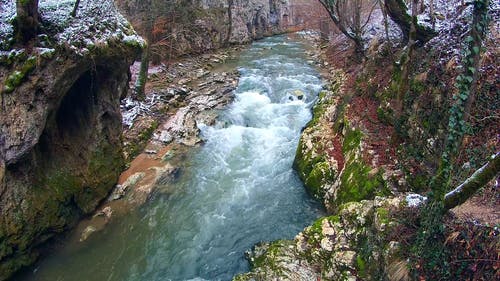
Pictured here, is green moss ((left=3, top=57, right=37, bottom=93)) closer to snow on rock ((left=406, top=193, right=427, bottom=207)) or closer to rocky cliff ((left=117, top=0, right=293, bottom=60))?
snow on rock ((left=406, top=193, right=427, bottom=207))

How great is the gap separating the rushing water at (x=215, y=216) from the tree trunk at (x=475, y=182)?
472 cm

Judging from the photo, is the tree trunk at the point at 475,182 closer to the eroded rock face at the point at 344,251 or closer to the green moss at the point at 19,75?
the eroded rock face at the point at 344,251

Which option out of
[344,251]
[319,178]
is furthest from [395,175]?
[319,178]

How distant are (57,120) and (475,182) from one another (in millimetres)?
9999

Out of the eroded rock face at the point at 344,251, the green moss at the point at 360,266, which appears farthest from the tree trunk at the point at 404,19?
the green moss at the point at 360,266

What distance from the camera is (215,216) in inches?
398

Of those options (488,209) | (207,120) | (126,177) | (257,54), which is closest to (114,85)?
(126,177)

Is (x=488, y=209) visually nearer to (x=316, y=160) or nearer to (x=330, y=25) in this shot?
(x=316, y=160)

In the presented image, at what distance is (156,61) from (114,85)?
1076cm

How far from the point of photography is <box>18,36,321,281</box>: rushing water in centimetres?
847

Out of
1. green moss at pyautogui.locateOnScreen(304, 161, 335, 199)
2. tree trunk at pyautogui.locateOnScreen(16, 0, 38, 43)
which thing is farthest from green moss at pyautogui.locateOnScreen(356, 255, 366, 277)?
tree trunk at pyautogui.locateOnScreen(16, 0, 38, 43)

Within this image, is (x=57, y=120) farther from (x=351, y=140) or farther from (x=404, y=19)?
(x=404, y=19)

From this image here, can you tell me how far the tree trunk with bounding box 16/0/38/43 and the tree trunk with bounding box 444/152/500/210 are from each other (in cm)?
920

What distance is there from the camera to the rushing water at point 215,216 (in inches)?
333
